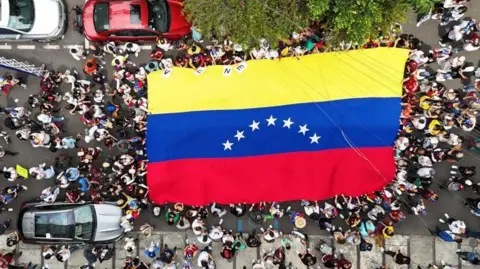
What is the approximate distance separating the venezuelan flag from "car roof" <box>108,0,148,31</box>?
6.56ft

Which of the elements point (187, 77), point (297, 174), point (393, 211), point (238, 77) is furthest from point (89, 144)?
point (393, 211)

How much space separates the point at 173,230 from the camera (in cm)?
1738

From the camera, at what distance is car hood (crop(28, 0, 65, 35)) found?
1711 centimetres

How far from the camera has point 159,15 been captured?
54.7ft

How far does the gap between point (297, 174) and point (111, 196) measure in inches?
271

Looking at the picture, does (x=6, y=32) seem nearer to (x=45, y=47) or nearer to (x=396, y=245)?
(x=45, y=47)

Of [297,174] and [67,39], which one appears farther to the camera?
[67,39]

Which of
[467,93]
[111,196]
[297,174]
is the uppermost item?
[467,93]

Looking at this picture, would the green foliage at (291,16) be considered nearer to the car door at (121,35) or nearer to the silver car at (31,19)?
the car door at (121,35)

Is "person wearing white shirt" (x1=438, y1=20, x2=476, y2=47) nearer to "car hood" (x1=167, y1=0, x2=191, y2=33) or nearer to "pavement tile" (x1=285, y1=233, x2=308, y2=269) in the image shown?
"pavement tile" (x1=285, y1=233, x2=308, y2=269)

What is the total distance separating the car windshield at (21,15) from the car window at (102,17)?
2473 mm

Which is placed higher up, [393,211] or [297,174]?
[297,174]

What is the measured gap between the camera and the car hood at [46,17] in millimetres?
17109

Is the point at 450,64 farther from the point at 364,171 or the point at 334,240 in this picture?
the point at 334,240
